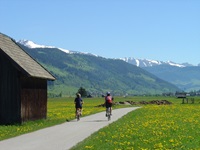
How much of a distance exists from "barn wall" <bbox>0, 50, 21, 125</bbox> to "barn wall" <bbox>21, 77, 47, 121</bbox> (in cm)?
52

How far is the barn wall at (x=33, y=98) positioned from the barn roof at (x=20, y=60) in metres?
0.77

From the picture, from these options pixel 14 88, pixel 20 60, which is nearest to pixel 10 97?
pixel 14 88

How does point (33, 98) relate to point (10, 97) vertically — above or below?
below

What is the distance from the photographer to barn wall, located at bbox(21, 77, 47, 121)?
32812mm

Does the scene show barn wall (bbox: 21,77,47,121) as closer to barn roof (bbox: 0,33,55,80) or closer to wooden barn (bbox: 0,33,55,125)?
wooden barn (bbox: 0,33,55,125)

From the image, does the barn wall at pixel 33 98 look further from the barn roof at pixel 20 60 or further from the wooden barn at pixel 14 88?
the barn roof at pixel 20 60

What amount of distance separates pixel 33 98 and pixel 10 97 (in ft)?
11.5

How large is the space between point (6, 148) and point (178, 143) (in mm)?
7364

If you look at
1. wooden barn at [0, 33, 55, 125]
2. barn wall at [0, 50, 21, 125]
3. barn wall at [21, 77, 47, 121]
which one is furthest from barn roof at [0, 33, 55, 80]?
barn wall at [21, 77, 47, 121]

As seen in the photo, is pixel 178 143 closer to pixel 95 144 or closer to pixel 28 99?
pixel 95 144

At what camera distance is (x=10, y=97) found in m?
32.1

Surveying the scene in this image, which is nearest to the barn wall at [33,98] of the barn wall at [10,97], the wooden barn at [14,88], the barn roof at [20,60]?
the wooden barn at [14,88]

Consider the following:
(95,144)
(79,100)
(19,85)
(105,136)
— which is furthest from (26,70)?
(95,144)

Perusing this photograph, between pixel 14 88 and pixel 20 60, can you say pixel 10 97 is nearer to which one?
pixel 14 88
